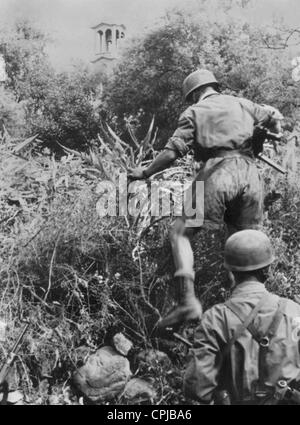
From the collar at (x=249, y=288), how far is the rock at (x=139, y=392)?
2418 millimetres

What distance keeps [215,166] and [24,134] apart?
18.3 m

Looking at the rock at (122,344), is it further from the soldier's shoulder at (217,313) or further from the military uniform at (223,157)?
the soldier's shoulder at (217,313)

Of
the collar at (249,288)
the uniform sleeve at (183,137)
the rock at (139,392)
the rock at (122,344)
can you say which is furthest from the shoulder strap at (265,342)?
the rock at (122,344)

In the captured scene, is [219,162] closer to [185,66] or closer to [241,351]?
[241,351]

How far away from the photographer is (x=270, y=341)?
11.2 feet

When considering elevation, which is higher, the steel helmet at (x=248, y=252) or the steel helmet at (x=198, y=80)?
the steel helmet at (x=198, y=80)

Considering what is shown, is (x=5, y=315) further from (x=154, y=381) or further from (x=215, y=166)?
(x=215, y=166)

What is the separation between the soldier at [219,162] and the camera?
492 centimetres

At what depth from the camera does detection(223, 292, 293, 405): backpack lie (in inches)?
134

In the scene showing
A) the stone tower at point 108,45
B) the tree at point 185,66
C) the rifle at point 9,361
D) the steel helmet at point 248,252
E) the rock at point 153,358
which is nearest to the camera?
the steel helmet at point 248,252

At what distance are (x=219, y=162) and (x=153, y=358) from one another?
187 cm

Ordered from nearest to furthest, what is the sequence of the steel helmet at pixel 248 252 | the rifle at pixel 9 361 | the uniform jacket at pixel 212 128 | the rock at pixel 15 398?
1. the steel helmet at pixel 248 252
2. the uniform jacket at pixel 212 128
3. the rifle at pixel 9 361
4. the rock at pixel 15 398

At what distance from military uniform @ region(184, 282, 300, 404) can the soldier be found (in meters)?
1.34
